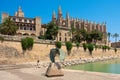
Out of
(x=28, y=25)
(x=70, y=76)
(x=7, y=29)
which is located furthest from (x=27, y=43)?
(x=28, y=25)

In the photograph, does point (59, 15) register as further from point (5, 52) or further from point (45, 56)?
point (5, 52)

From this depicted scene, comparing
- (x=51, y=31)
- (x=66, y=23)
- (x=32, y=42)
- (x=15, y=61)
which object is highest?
(x=66, y=23)

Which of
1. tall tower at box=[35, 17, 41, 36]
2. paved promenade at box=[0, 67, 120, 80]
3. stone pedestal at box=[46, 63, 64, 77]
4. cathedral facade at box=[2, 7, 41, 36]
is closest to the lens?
paved promenade at box=[0, 67, 120, 80]

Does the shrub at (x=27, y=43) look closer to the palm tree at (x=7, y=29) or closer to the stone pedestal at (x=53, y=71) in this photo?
the palm tree at (x=7, y=29)

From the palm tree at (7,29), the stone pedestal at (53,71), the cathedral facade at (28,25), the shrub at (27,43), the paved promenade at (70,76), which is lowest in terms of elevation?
the paved promenade at (70,76)

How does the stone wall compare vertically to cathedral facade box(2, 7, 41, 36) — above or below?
below

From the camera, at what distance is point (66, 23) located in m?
90.6

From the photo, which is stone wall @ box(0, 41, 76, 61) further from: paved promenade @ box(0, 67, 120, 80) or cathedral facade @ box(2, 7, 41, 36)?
cathedral facade @ box(2, 7, 41, 36)

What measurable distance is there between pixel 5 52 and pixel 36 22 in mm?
40073

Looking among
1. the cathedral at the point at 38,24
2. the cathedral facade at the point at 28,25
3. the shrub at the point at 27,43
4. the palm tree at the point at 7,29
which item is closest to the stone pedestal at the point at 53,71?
the shrub at the point at 27,43

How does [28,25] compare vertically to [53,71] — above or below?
above

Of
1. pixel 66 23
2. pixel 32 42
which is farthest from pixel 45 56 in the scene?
pixel 66 23

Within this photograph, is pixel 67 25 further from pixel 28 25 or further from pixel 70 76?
pixel 70 76

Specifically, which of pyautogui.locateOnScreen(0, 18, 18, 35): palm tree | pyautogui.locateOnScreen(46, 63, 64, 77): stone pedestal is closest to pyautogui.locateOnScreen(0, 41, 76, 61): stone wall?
pyautogui.locateOnScreen(0, 18, 18, 35): palm tree
